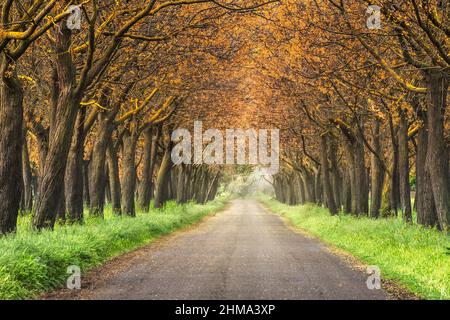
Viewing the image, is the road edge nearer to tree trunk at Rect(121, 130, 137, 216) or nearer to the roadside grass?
the roadside grass

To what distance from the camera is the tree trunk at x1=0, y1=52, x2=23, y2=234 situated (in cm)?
1516

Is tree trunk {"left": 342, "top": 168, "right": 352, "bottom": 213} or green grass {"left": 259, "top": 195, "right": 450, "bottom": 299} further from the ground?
tree trunk {"left": 342, "top": 168, "right": 352, "bottom": 213}

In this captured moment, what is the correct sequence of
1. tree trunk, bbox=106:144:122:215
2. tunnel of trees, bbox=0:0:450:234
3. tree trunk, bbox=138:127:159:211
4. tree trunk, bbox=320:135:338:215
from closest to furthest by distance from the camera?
1. tunnel of trees, bbox=0:0:450:234
2. tree trunk, bbox=106:144:122:215
3. tree trunk, bbox=320:135:338:215
4. tree trunk, bbox=138:127:159:211

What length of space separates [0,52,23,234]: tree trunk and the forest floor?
280cm

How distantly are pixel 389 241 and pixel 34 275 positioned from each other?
10956 millimetres

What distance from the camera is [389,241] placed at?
18141 mm

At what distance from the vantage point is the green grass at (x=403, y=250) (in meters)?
11.6

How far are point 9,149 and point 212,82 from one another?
17160 mm

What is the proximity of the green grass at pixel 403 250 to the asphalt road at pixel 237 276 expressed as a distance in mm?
820

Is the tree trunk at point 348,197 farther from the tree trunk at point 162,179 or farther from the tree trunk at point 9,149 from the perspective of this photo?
the tree trunk at point 9,149

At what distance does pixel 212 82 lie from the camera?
1234 inches

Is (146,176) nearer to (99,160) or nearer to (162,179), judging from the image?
(162,179)

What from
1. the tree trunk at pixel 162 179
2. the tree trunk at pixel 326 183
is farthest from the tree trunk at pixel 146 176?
the tree trunk at pixel 326 183

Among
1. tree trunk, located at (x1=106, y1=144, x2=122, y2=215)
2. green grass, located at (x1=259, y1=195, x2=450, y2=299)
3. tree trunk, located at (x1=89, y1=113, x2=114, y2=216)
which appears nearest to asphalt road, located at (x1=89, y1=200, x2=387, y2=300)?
green grass, located at (x1=259, y1=195, x2=450, y2=299)
